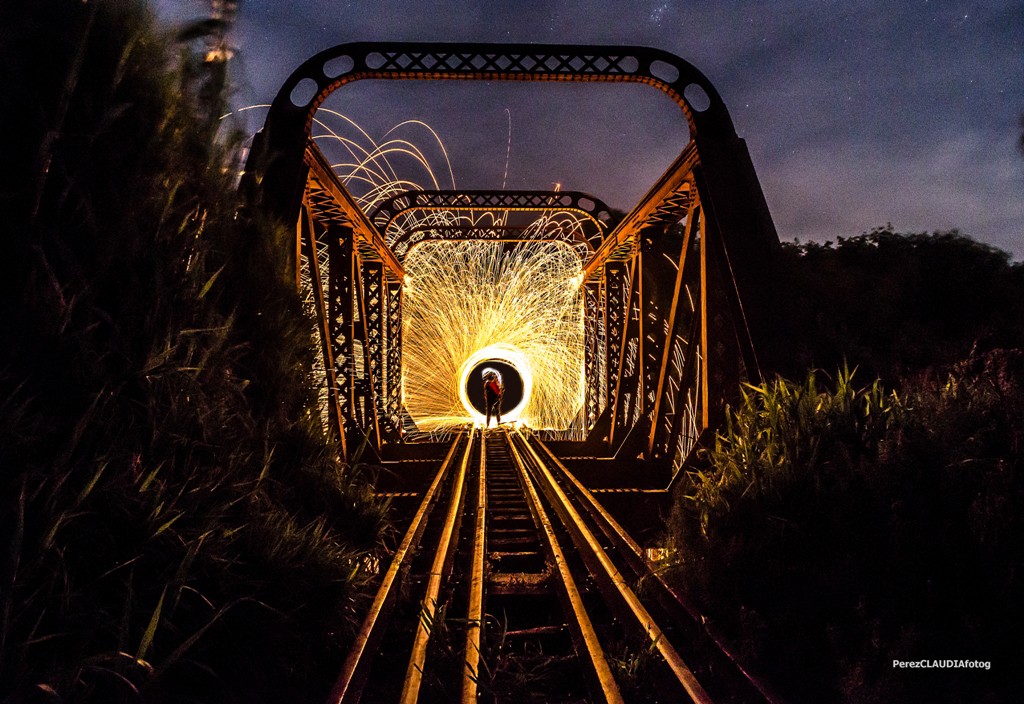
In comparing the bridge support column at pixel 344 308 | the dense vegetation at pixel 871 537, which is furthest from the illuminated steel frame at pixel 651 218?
the dense vegetation at pixel 871 537

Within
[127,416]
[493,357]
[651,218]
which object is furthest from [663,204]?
[493,357]

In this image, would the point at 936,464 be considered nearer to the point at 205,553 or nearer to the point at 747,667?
the point at 747,667

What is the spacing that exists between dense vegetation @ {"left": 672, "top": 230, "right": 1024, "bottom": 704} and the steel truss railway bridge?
1.49 feet

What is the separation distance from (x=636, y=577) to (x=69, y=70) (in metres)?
4.69

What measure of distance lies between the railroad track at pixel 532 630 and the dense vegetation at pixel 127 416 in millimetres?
379

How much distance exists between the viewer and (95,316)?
117 inches

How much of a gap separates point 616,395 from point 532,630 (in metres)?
8.89

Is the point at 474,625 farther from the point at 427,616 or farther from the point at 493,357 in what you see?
the point at 493,357

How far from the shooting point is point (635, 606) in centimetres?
376

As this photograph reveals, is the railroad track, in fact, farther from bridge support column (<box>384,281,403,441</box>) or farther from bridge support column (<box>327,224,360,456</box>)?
bridge support column (<box>384,281,403,441</box>)

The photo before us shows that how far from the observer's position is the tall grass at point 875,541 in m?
2.87

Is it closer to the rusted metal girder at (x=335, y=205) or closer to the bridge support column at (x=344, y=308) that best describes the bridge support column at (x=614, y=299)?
the rusted metal girder at (x=335, y=205)

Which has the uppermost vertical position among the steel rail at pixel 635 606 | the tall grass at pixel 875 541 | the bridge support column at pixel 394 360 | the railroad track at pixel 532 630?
the bridge support column at pixel 394 360

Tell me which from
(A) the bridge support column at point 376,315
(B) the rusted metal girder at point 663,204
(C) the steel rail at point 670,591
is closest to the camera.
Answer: (C) the steel rail at point 670,591
